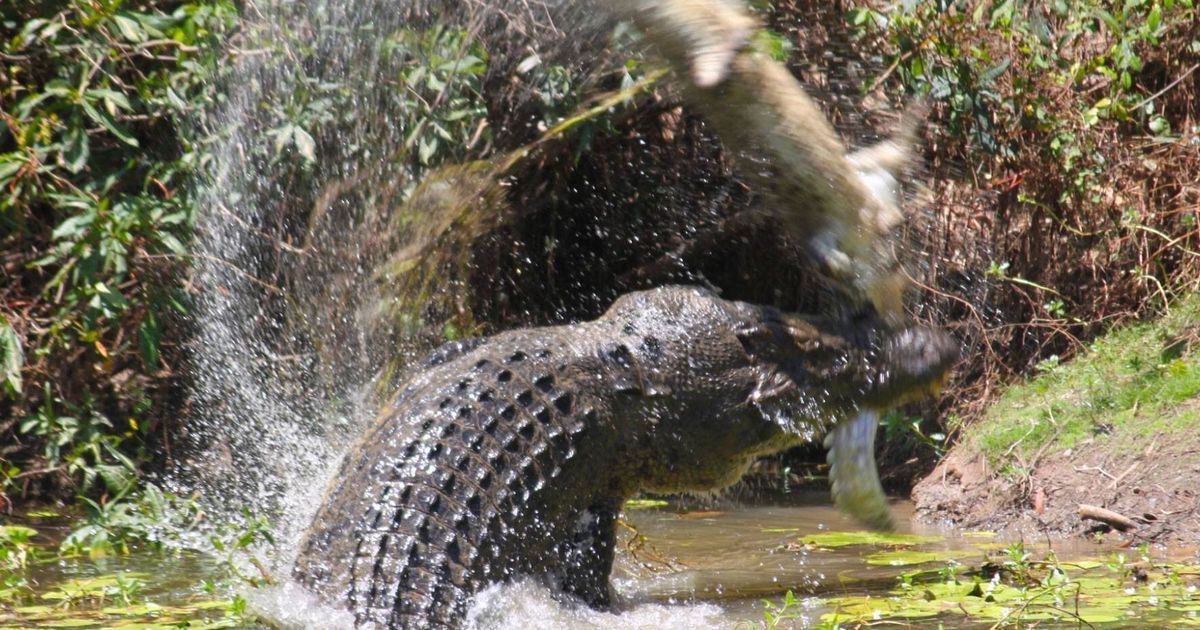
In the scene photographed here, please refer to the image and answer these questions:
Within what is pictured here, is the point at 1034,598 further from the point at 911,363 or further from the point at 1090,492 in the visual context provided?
the point at 1090,492

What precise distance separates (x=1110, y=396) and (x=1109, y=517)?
39.4 inches

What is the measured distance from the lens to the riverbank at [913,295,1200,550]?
5.39 metres

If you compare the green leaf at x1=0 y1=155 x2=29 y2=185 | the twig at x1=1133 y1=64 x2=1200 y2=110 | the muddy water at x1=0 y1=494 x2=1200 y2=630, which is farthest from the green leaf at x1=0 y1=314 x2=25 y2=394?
the twig at x1=1133 y1=64 x2=1200 y2=110

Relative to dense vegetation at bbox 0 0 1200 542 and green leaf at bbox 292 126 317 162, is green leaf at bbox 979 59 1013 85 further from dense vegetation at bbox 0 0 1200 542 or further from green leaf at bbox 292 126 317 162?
green leaf at bbox 292 126 317 162

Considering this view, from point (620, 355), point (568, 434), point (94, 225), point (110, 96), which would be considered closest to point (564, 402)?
point (568, 434)

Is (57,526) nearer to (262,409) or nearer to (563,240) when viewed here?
(262,409)

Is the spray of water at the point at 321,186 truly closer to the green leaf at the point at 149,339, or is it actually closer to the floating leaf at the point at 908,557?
the green leaf at the point at 149,339

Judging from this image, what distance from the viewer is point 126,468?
20.4 ft

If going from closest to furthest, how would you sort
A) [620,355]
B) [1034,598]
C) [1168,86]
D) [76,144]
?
[1034,598] < [620,355] < [76,144] < [1168,86]

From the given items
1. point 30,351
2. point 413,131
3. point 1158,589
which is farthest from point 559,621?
point 30,351

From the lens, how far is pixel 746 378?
4.02 meters

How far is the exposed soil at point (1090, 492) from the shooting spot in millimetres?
5250

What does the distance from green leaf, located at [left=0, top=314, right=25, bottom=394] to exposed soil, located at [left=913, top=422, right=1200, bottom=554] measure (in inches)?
158

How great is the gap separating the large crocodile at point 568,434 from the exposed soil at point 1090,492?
1641 millimetres
